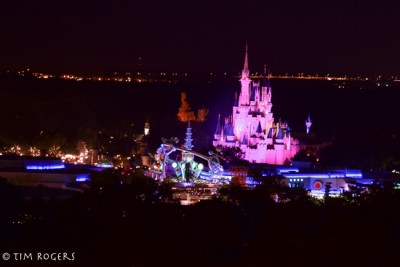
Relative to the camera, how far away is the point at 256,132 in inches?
2763

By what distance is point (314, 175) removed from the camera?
5919 centimetres

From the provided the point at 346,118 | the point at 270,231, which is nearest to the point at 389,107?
the point at 346,118

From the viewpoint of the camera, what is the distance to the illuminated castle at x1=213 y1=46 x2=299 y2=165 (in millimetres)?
69562

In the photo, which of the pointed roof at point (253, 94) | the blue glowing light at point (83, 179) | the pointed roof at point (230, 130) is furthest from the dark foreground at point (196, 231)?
the pointed roof at point (253, 94)

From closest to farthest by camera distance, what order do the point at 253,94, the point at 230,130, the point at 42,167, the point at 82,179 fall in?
the point at 82,179 → the point at 42,167 → the point at 230,130 → the point at 253,94

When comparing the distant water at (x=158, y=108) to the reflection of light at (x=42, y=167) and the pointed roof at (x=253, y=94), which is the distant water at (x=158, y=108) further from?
the reflection of light at (x=42, y=167)

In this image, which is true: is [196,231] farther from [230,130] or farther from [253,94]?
[253,94]

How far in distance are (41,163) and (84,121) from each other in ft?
162

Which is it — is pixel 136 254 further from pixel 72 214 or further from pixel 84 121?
pixel 84 121

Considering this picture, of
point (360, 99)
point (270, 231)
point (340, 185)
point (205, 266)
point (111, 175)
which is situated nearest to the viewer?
point (205, 266)

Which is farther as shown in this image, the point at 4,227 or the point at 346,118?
the point at 346,118

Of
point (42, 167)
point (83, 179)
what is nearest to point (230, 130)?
point (42, 167)

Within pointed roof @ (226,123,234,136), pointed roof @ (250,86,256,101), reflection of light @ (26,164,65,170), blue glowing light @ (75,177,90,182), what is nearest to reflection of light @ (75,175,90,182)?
blue glowing light @ (75,177,90,182)

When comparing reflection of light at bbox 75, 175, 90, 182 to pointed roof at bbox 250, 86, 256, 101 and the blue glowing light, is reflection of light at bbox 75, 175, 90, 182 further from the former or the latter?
pointed roof at bbox 250, 86, 256, 101
